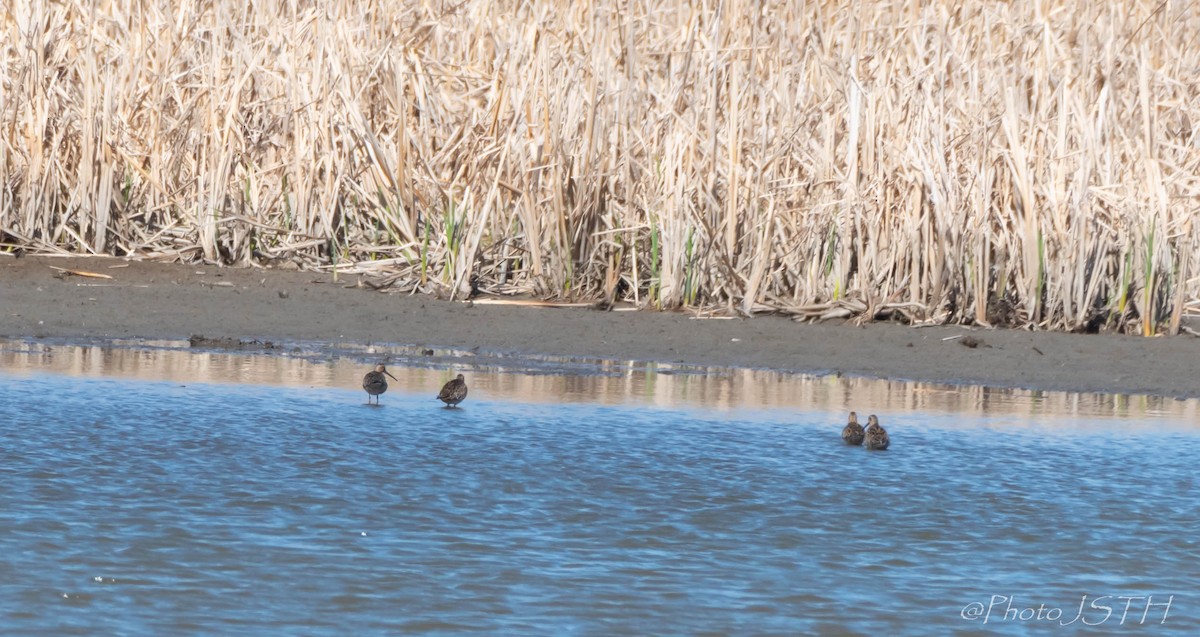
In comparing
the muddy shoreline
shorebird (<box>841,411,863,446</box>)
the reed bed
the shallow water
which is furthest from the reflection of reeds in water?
the reed bed

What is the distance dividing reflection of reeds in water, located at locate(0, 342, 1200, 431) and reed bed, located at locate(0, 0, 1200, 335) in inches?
51.0

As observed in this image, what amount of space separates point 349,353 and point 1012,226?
3.69 m

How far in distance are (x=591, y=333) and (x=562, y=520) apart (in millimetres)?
4283

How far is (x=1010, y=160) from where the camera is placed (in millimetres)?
9344

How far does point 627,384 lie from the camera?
8.11m

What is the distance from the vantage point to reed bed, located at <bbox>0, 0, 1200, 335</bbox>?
31.1 feet

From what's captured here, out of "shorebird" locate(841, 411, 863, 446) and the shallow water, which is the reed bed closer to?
the shallow water

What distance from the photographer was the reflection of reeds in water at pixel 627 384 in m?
7.66

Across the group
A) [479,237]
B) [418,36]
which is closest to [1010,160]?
[479,237]

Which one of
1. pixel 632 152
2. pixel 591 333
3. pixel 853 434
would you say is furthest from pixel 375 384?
pixel 632 152

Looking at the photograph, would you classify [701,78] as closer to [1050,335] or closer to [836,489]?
[1050,335]

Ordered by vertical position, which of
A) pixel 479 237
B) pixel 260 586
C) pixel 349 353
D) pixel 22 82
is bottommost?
pixel 260 586

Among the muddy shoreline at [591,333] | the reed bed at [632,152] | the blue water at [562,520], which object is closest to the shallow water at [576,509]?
the blue water at [562,520]

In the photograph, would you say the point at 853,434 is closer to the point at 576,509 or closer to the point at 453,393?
the point at 576,509
